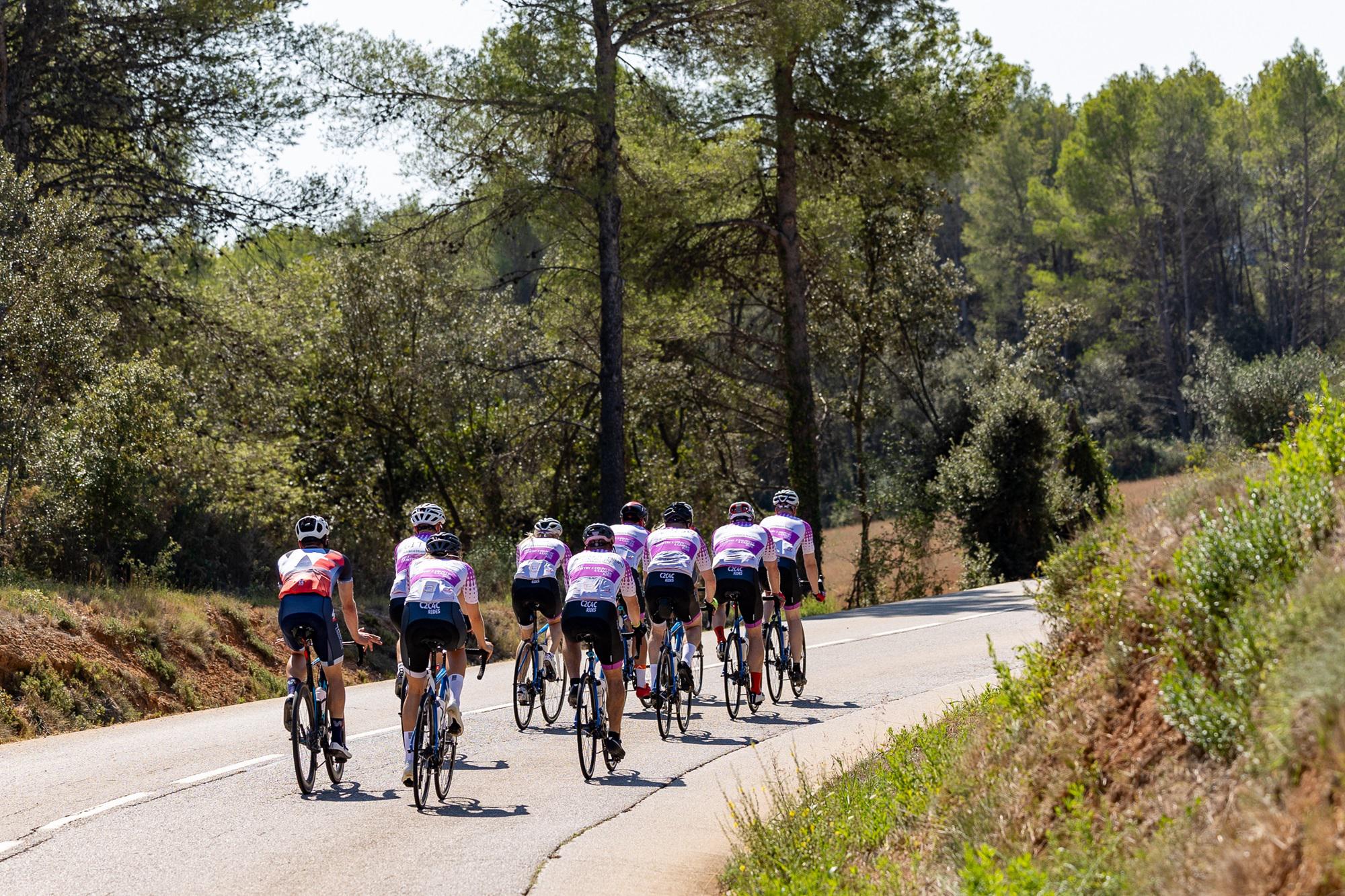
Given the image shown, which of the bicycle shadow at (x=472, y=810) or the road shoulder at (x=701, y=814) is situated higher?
the bicycle shadow at (x=472, y=810)

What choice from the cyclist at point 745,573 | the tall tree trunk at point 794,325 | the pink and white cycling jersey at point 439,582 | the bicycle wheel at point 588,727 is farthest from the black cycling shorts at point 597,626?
the tall tree trunk at point 794,325

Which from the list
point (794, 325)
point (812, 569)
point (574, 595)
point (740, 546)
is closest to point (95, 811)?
point (574, 595)

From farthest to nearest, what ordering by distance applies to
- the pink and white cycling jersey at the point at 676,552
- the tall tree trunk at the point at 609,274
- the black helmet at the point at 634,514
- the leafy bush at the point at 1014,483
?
the leafy bush at the point at 1014,483
the tall tree trunk at the point at 609,274
the black helmet at the point at 634,514
the pink and white cycling jersey at the point at 676,552

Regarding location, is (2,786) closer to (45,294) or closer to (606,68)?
(45,294)

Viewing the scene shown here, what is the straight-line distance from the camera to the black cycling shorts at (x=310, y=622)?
1023cm

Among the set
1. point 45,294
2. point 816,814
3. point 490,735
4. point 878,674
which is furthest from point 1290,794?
point 45,294

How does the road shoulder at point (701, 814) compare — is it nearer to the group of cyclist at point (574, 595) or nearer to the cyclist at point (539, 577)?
the group of cyclist at point (574, 595)

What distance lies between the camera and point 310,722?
1031cm

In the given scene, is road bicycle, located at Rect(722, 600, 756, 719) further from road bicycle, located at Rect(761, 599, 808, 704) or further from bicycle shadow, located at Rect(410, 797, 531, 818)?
bicycle shadow, located at Rect(410, 797, 531, 818)

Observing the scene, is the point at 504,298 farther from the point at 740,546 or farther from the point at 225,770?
the point at 225,770

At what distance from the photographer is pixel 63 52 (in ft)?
75.3

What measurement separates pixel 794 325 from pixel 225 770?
69.9ft

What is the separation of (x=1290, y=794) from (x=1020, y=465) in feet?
95.7

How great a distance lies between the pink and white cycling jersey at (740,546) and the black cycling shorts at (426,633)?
4036 millimetres
